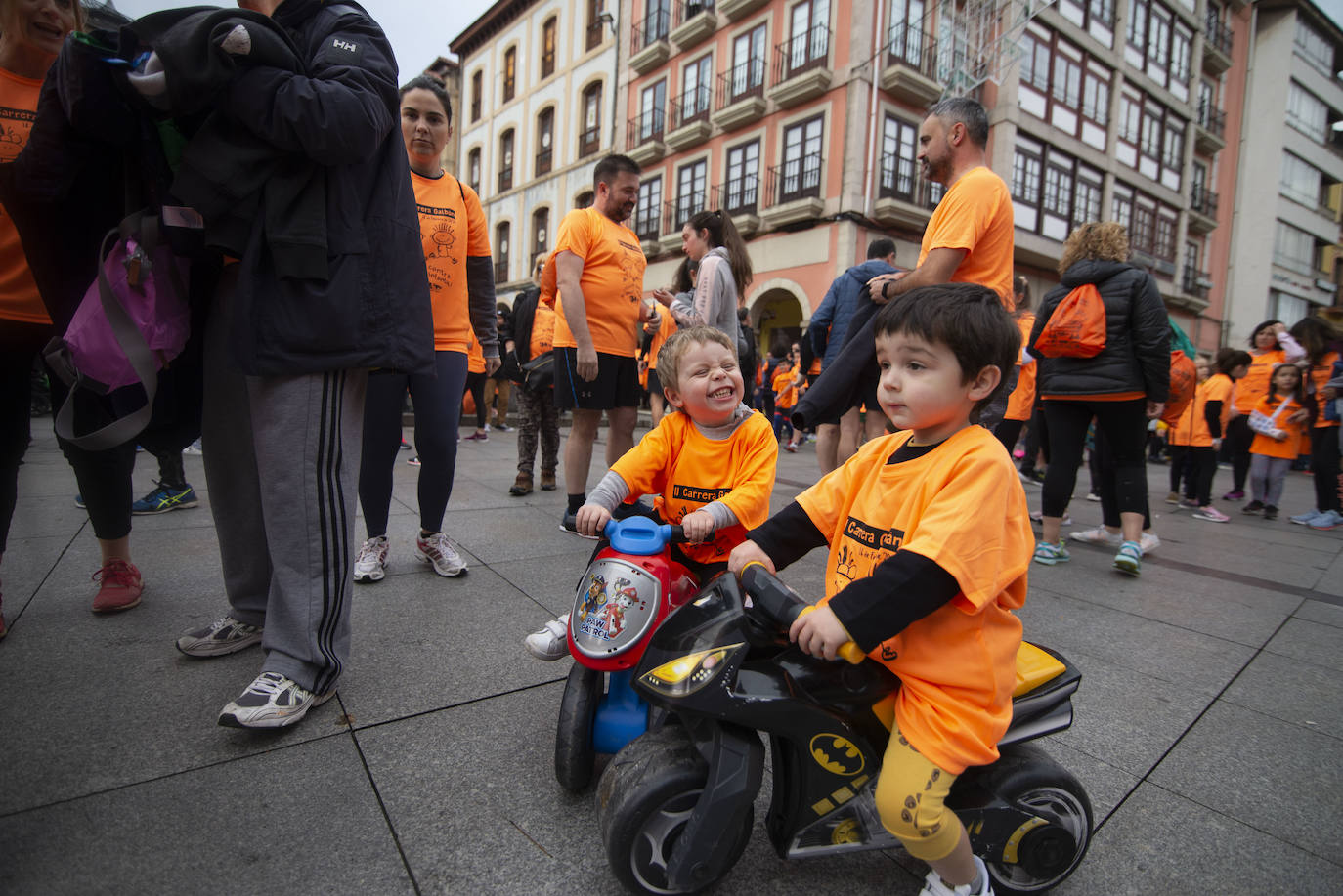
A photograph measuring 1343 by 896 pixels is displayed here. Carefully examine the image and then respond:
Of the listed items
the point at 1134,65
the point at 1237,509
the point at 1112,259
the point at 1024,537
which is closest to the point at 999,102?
the point at 1134,65

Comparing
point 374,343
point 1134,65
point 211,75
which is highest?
point 1134,65

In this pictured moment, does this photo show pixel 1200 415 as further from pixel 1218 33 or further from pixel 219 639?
pixel 1218 33

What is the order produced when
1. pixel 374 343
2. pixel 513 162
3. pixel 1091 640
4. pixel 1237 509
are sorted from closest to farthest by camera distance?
pixel 374 343 < pixel 1091 640 < pixel 1237 509 < pixel 513 162

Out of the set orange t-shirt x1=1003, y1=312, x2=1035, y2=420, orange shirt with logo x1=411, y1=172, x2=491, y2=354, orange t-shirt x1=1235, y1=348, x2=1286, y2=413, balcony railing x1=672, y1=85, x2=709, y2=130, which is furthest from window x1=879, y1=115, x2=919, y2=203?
orange shirt with logo x1=411, y1=172, x2=491, y2=354

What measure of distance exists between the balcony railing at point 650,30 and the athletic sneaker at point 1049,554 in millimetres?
19429

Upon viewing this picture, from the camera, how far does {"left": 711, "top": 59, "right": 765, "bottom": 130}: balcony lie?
16.5 m

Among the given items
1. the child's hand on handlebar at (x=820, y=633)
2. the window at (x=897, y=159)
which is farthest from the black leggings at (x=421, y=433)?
the window at (x=897, y=159)

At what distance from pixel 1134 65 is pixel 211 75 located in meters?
25.5

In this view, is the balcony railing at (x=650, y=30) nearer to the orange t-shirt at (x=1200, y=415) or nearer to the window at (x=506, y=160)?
the window at (x=506, y=160)

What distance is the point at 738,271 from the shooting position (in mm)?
4148

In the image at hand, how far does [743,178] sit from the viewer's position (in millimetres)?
17406

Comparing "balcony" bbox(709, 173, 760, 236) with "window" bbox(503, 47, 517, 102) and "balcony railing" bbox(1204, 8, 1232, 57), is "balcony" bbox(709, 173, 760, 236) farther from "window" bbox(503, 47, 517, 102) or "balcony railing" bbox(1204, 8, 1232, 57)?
"balcony railing" bbox(1204, 8, 1232, 57)

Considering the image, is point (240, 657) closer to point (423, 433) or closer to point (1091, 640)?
point (423, 433)

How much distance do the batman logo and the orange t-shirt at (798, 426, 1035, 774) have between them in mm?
107
